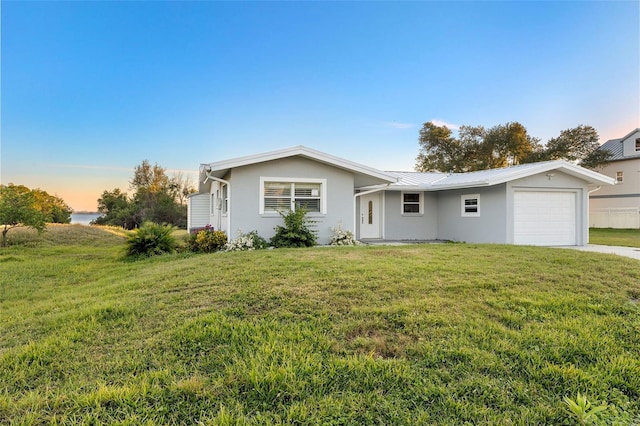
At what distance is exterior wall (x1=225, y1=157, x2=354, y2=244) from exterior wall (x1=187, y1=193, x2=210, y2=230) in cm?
683

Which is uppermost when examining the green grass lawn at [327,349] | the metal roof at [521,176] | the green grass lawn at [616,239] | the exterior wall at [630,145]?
the exterior wall at [630,145]

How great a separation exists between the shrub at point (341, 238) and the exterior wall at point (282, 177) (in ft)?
0.52

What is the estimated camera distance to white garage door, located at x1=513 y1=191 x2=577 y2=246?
11844mm

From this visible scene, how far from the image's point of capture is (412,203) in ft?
47.1

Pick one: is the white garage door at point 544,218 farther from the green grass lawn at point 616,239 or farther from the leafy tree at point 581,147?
the leafy tree at point 581,147

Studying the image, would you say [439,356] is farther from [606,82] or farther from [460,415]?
[606,82]

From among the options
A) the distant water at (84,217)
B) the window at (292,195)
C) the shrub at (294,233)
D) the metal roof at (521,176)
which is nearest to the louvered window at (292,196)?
the window at (292,195)

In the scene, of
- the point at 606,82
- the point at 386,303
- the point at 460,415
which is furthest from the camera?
the point at 606,82

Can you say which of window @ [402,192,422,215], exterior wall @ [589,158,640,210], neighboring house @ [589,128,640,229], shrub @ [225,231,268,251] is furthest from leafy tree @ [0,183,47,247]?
exterior wall @ [589,158,640,210]

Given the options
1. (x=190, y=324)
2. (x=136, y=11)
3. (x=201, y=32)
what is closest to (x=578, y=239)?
(x=190, y=324)

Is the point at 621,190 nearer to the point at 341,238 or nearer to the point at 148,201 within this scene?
the point at 341,238

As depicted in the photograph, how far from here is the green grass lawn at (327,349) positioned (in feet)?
7.32

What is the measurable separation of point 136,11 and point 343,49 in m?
7.19

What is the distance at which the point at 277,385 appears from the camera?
2439 millimetres
